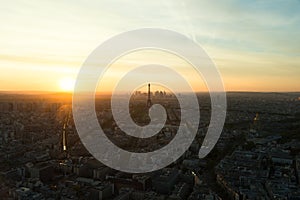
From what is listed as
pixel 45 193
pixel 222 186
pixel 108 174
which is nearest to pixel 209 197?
pixel 222 186

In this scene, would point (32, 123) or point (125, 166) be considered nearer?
point (125, 166)

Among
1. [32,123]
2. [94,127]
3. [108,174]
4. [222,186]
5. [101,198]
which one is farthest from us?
[32,123]

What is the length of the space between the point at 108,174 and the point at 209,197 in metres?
2.06

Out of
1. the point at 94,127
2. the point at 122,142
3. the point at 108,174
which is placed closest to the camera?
the point at 108,174

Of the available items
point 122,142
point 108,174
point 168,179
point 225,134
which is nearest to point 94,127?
point 122,142

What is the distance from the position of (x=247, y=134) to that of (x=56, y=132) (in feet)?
20.3

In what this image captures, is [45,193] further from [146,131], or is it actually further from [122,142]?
[146,131]

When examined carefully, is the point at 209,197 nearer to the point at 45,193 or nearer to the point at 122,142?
the point at 45,193

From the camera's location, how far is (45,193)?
4.65 metres

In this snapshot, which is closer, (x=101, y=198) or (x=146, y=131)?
(x=101, y=198)

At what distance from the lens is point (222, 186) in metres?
5.02

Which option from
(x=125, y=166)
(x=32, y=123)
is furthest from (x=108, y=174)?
(x=32, y=123)

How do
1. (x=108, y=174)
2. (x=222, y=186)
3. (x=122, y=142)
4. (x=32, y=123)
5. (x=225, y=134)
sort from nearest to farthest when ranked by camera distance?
Result: (x=222, y=186) → (x=108, y=174) → (x=122, y=142) → (x=225, y=134) → (x=32, y=123)

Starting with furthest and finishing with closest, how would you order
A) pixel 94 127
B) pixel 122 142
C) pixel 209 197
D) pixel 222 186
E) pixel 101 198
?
pixel 94 127 < pixel 122 142 < pixel 222 186 < pixel 101 198 < pixel 209 197
